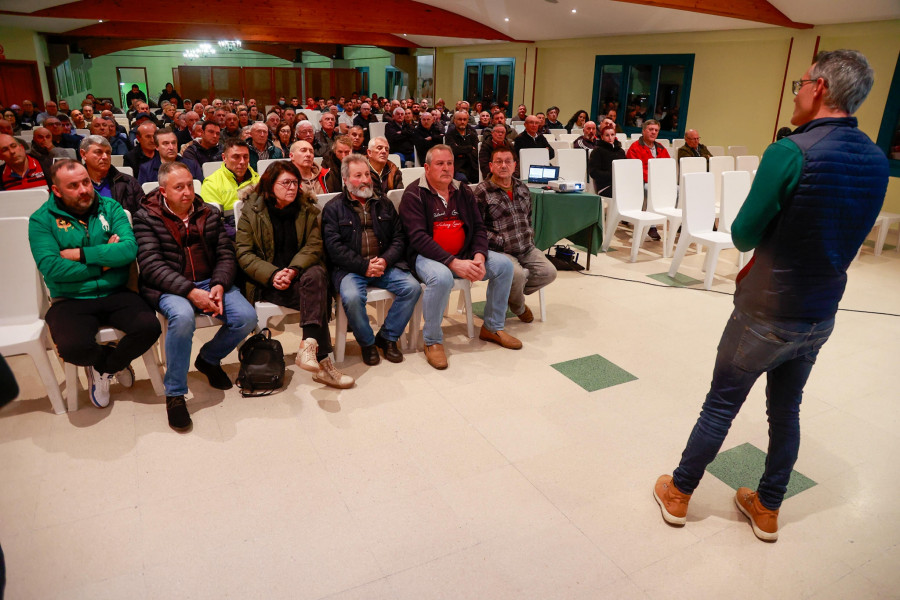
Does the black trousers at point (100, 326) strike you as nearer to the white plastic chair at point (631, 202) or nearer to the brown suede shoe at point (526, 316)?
the brown suede shoe at point (526, 316)

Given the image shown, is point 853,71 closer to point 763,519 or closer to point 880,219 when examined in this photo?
point 763,519

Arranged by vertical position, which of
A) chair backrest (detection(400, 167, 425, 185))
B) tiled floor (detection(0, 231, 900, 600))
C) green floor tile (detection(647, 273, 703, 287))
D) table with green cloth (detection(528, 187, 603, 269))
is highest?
chair backrest (detection(400, 167, 425, 185))

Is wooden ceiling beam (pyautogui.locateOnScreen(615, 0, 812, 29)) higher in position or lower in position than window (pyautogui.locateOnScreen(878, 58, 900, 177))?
higher

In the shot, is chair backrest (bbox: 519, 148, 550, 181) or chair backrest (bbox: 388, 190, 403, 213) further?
chair backrest (bbox: 519, 148, 550, 181)

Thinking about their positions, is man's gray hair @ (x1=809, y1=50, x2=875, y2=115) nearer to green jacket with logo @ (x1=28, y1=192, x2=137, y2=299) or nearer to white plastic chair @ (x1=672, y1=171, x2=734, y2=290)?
green jacket with logo @ (x1=28, y1=192, x2=137, y2=299)

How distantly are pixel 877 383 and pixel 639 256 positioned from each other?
2562mm

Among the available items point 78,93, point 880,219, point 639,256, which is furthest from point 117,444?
point 78,93

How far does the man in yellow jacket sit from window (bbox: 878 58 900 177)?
25.2 feet

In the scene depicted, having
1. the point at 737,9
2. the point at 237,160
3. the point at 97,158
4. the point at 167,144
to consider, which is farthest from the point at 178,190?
the point at 737,9

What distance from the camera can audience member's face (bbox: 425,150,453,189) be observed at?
10.9 feet

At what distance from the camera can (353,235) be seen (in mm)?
3227

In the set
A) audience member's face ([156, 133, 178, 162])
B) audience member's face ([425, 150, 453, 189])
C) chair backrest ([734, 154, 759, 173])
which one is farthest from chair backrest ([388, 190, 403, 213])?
chair backrest ([734, 154, 759, 173])

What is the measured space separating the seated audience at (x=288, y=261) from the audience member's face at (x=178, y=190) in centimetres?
29

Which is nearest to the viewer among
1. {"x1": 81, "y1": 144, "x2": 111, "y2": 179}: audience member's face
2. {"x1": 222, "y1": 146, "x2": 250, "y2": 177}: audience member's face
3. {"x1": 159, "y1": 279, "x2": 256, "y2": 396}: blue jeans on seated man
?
{"x1": 159, "y1": 279, "x2": 256, "y2": 396}: blue jeans on seated man
